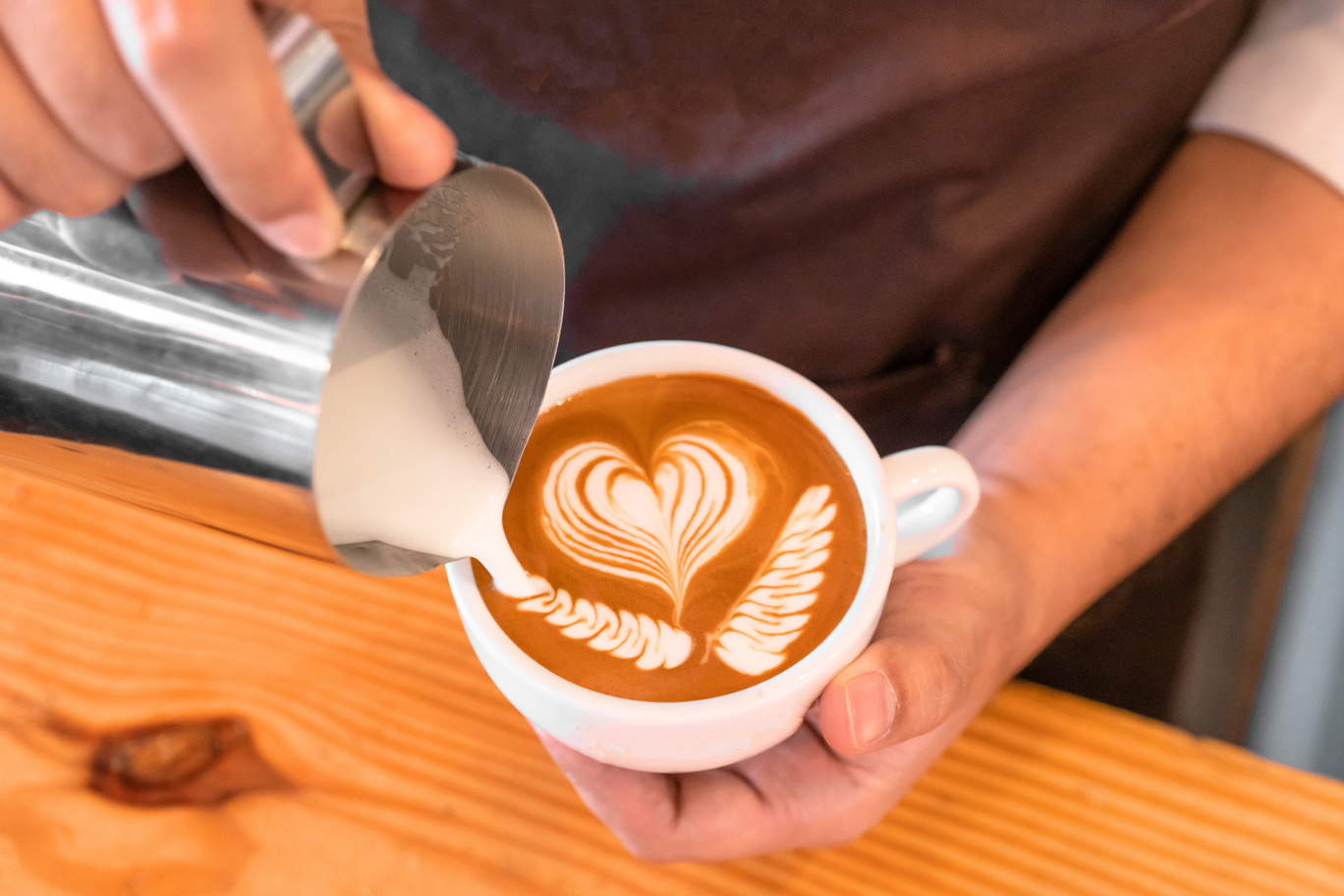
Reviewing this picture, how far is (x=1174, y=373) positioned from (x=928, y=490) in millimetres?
388

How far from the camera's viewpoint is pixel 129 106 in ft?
1.22

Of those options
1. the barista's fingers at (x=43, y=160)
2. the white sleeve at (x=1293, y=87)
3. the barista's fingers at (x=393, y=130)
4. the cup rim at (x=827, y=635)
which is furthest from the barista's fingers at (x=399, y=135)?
the white sleeve at (x=1293, y=87)

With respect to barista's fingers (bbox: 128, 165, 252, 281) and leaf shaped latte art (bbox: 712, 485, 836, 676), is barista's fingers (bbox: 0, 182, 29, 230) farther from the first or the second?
leaf shaped latte art (bbox: 712, 485, 836, 676)

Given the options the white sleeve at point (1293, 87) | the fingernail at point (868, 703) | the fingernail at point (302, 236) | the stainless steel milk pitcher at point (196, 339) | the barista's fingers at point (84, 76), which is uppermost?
the white sleeve at point (1293, 87)

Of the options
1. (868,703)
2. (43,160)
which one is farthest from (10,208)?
(868,703)

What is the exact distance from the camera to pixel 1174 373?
880 millimetres

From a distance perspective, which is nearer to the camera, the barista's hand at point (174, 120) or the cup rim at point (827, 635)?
the barista's hand at point (174, 120)

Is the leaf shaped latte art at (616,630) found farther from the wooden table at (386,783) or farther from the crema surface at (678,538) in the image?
the wooden table at (386,783)

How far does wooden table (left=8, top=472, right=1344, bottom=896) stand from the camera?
633 mm

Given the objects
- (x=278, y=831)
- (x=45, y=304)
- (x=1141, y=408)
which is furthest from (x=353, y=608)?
(x=1141, y=408)

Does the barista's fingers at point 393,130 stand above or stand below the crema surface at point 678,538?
above

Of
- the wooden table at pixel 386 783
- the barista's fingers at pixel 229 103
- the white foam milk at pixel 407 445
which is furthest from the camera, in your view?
the wooden table at pixel 386 783

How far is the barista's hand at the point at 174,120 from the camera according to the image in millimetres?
354

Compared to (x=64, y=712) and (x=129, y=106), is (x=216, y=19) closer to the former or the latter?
(x=129, y=106)
